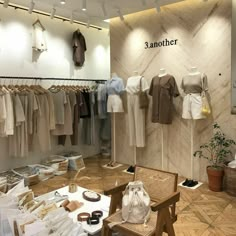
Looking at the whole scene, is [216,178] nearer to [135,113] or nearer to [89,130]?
[135,113]

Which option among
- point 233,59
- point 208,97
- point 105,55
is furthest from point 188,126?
point 105,55

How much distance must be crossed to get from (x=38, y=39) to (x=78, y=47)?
3.11 feet

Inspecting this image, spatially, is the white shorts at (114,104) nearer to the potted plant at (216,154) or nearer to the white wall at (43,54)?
the white wall at (43,54)

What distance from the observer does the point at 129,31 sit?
504 cm

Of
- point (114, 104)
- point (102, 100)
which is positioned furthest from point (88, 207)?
point (102, 100)

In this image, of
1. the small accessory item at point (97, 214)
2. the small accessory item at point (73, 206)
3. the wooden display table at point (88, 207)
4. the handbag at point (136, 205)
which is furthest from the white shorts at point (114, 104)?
the handbag at point (136, 205)

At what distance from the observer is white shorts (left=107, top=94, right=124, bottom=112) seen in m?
4.93

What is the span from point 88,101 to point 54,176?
5.26ft

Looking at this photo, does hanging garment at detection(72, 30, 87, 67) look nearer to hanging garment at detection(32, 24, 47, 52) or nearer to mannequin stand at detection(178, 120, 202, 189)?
hanging garment at detection(32, 24, 47, 52)

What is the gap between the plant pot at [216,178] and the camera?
3883 mm

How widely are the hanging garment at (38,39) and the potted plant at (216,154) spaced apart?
10.5 ft

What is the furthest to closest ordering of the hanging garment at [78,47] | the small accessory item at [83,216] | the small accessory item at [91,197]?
the hanging garment at [78,47]
the small accessory item at [91,197]
the small accessory item at [83,216]

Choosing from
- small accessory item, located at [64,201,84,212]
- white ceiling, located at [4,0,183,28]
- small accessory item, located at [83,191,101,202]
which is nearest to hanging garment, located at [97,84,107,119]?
white ceiling, located at [4,0,183,28]

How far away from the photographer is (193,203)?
3547mm
